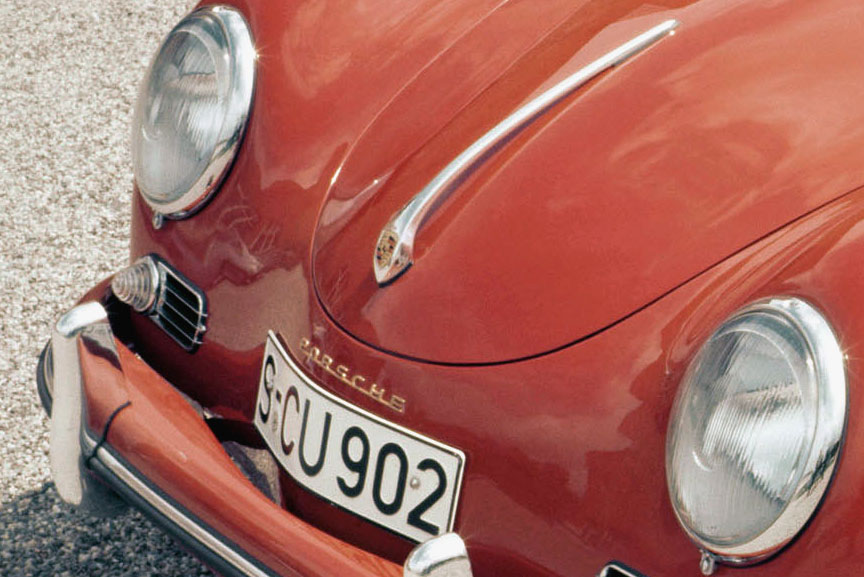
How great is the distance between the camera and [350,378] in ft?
5.83

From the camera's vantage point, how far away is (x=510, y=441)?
5.36 ft

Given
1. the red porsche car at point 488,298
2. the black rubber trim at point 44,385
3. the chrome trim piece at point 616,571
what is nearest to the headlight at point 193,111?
the red porsche car at point 488,298

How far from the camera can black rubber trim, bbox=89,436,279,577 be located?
1.72m

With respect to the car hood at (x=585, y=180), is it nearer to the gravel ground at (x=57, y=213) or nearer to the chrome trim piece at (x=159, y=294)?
the chrome trim piece at (x=159, y=294)

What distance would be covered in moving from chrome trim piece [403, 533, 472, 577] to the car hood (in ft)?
0.91

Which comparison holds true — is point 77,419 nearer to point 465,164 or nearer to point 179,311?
point 179,311

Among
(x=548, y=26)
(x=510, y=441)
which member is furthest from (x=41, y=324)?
(x=510, y=441)

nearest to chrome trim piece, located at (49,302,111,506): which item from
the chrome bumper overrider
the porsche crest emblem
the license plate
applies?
the chrome bumper overrider

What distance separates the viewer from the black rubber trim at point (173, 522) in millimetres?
1716

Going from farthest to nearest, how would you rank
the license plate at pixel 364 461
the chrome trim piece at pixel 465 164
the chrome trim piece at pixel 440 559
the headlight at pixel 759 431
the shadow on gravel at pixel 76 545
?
the shadow on gravel at pixel 76 545
the chrome trim piece at pixel 465 164
the license plate at pixel 364 461
the chrome trim piece at pixel 440 559
the headlight at pixel 759 431

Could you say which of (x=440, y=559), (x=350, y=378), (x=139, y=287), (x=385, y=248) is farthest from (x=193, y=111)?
(x=440, y=559)

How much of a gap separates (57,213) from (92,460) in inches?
74.8

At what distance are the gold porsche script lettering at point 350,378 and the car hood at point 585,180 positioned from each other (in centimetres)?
6

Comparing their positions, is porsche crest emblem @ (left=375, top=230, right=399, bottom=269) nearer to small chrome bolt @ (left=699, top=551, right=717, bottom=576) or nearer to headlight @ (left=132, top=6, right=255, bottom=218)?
headlight @ (left=132, top=6, right=255, bottom=218)
